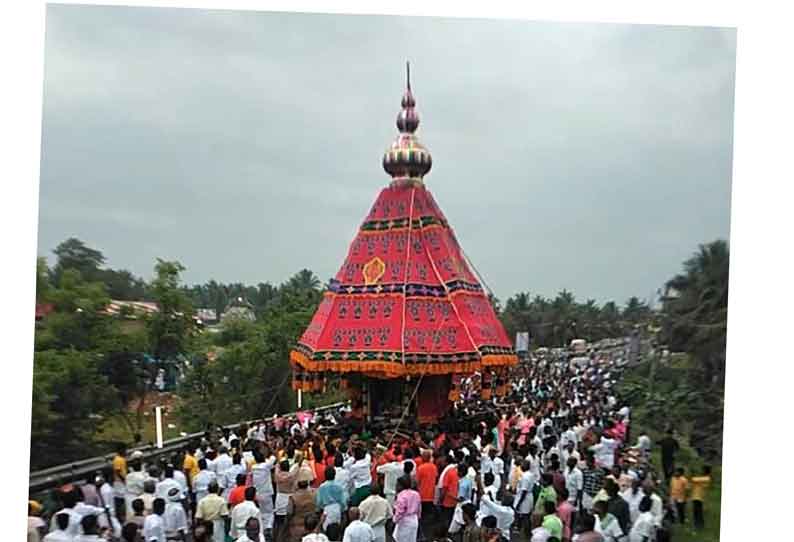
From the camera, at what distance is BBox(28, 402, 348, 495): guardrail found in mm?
8742

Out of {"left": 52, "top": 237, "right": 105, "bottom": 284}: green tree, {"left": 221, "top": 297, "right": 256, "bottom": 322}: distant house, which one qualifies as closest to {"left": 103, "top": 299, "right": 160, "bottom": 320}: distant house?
{"left": 52, "top": 237, "right": 105, "bottom": 284}: green tree

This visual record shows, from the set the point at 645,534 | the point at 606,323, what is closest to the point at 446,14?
the point at 606,323

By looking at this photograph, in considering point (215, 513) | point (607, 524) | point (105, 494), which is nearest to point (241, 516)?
point (215, 513)

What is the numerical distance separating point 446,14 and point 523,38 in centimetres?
84

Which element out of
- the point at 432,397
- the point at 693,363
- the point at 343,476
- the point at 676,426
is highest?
the point at 693,363

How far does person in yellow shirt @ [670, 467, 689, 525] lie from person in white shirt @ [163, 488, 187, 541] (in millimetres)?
4742

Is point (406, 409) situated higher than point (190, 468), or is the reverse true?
point (406, 409)

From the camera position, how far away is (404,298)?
33.5 feet

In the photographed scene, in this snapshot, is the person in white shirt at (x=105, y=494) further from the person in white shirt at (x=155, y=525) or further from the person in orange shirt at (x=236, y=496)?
the person in orange shirt at (x=236, y=496)

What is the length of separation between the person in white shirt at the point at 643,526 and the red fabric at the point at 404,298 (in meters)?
2.60

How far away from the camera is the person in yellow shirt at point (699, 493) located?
895cm

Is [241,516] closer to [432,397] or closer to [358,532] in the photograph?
[358,532]

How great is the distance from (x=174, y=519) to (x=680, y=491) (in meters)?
4.87

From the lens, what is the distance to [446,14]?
29.8ft
